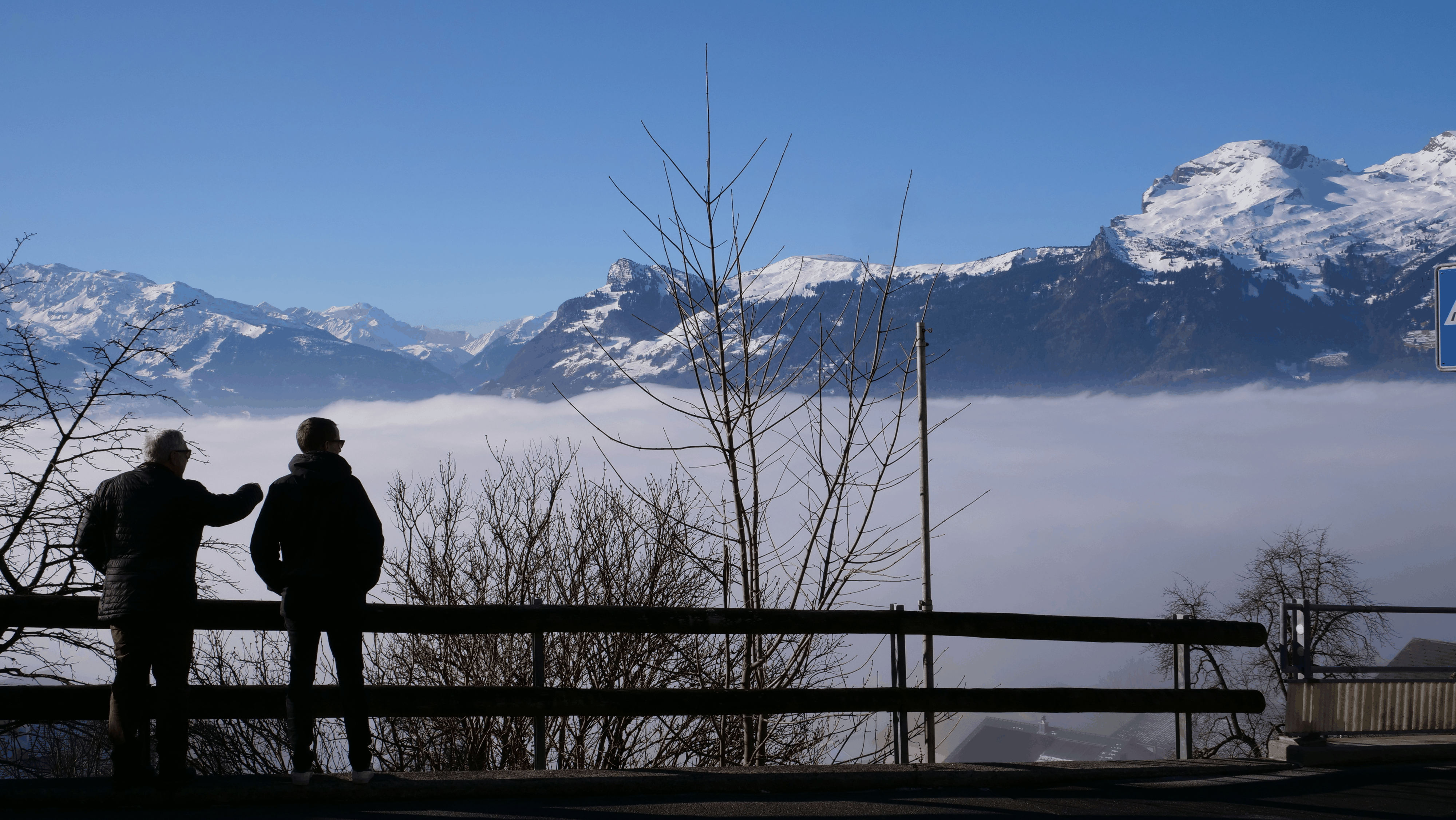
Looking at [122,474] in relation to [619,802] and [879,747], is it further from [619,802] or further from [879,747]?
[879,747]

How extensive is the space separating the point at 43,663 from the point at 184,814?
33.2 feet

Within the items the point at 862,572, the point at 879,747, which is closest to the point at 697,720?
the point at 879,747

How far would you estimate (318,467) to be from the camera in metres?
5.66

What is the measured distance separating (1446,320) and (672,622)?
8.70 metres

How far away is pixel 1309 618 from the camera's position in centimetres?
773

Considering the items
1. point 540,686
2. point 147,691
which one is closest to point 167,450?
point 147,691

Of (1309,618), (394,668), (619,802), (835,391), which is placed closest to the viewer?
(619,802)

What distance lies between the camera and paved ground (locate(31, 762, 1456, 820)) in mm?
5445

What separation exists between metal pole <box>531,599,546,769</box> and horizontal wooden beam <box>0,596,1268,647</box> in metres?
0.08

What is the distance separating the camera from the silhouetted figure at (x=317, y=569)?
5.54 m

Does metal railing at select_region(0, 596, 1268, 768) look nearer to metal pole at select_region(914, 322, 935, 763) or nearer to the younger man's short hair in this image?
the younger man's short hair

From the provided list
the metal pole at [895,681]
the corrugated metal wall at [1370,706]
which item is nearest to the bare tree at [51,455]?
the metal pole at [895,681]

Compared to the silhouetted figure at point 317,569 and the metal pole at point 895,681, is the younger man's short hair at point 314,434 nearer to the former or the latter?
the silhouetted figure at point 317,569

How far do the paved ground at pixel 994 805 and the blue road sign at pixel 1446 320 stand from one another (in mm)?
5447
